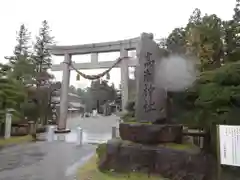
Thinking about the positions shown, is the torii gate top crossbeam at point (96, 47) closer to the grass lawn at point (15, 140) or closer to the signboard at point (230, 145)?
the grass lawn at point (15, 140)

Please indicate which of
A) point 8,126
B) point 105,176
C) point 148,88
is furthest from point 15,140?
point 148,88

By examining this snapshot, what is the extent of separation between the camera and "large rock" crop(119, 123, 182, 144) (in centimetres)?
725

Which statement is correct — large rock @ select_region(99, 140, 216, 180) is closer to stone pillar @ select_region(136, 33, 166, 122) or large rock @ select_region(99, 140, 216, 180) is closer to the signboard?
stone pillar @ select_region(136, 33, 166, 122)

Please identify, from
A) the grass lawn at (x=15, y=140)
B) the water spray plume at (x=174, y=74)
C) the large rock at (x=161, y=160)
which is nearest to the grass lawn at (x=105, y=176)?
the large rock at (x=161, y=160)

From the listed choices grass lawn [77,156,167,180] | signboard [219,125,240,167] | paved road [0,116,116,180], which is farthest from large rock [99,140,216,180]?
signboard [219,125,240,167]

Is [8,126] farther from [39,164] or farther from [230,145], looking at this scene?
[230,145]

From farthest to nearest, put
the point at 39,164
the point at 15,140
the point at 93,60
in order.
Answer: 1. the point at 93,60
2. the point at 15,140
3. the point at 39,164


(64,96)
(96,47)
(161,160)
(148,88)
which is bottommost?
(161,160)

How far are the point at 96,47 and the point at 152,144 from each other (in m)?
12.3

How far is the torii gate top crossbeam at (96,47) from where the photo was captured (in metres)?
17.1

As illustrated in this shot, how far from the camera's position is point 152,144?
24.1 feet

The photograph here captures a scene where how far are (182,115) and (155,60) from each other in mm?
1927

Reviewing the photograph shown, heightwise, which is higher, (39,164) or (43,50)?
(43,50)

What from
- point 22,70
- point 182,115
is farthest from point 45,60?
point 182,115
